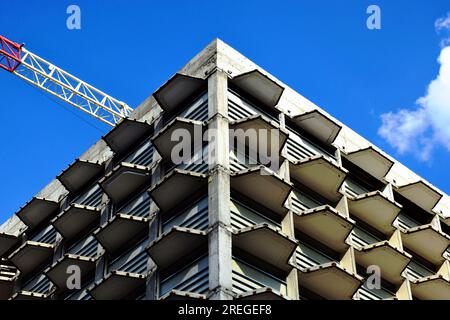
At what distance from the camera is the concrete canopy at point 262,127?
39469 millimetres

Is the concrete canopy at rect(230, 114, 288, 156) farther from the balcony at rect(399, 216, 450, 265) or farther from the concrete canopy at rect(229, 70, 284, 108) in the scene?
the balcony at rect(399, 216, 450, 265)

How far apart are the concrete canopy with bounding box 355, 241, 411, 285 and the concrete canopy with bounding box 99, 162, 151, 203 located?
10929 millimetres

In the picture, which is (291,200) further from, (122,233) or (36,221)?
(36,221)

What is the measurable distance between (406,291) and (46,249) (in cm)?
1887

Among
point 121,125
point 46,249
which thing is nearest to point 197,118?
point 121,125

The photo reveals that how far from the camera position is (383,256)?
42562 millimetres

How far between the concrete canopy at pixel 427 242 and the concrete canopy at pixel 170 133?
46.6ft

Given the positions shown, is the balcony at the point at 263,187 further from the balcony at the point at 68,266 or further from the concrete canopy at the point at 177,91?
the balcony at the point at 68,266

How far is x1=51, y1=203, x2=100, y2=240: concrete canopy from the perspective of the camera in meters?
44.4

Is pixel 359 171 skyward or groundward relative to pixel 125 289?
skyward

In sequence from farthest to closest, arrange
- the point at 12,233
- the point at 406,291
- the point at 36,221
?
the point at 12,233, the point at 36,221, the point at 406,291

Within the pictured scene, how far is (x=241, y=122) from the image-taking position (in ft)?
129

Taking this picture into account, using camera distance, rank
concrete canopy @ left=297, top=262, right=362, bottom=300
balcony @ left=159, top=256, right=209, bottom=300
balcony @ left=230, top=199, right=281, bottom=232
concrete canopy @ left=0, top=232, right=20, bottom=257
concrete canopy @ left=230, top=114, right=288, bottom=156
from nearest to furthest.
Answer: balcony @ left=159, top=256, right=209, bottom=300 → balcony @ left=230, top=199, right=281, bottom=232 → concrete canopy @ left=297, top=262, right=362, bottom=300 → concrete canopy @ left=230, top=114, right=288, bottom=156 → concrete canopy @ left=0, top=232, right=20, bottom=257

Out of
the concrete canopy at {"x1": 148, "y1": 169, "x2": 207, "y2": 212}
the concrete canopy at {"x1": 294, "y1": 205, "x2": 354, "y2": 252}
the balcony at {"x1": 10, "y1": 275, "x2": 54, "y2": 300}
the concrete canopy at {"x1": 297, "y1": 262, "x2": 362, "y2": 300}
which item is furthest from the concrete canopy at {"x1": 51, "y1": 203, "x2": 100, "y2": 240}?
the concrete canopy at {"x1": 297, "y1": 262, "x2": 362, "y2": 300}
